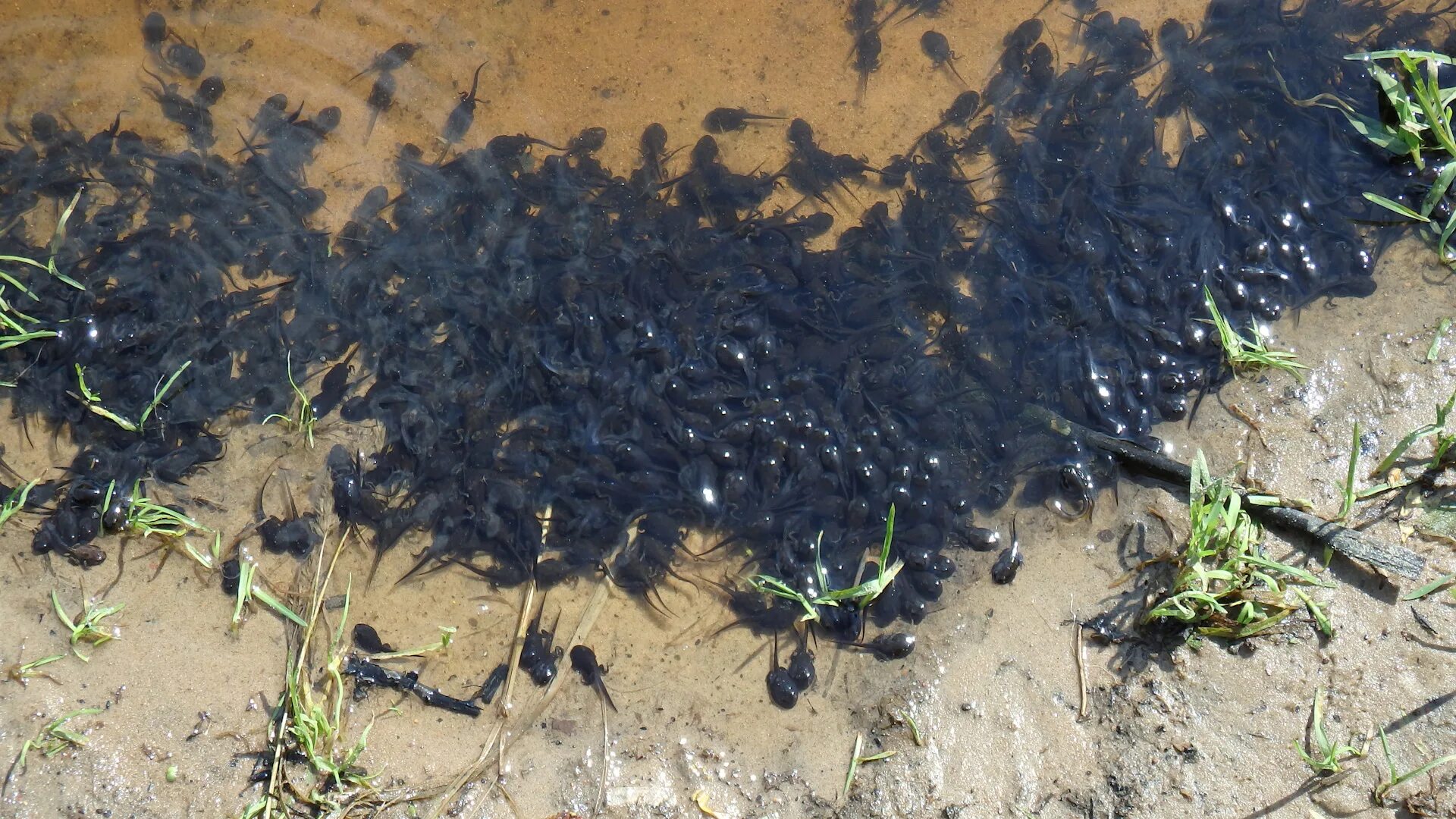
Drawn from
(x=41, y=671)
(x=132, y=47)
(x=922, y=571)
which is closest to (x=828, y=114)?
(x=922, y=571)

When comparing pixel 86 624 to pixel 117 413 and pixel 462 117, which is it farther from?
pixel 462 117

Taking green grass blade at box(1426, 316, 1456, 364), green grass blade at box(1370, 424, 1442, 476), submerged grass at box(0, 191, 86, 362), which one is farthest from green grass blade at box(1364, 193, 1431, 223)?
submerged grass at box(0, 191, 86, 362)

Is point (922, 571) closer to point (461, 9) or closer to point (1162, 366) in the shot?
point (1162, 366)

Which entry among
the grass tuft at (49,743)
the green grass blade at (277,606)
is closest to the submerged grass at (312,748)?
the green grass blade at (277,606)

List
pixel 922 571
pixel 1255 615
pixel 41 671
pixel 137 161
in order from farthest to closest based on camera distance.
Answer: pixel 137 161 < pixel 922 571 < pixel 41 671 < pixel 1255 615

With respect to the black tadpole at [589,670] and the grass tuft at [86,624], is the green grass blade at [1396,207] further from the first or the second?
the grass tuft at [86,624]

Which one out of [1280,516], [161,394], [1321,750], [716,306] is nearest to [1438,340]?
[1280,516]
